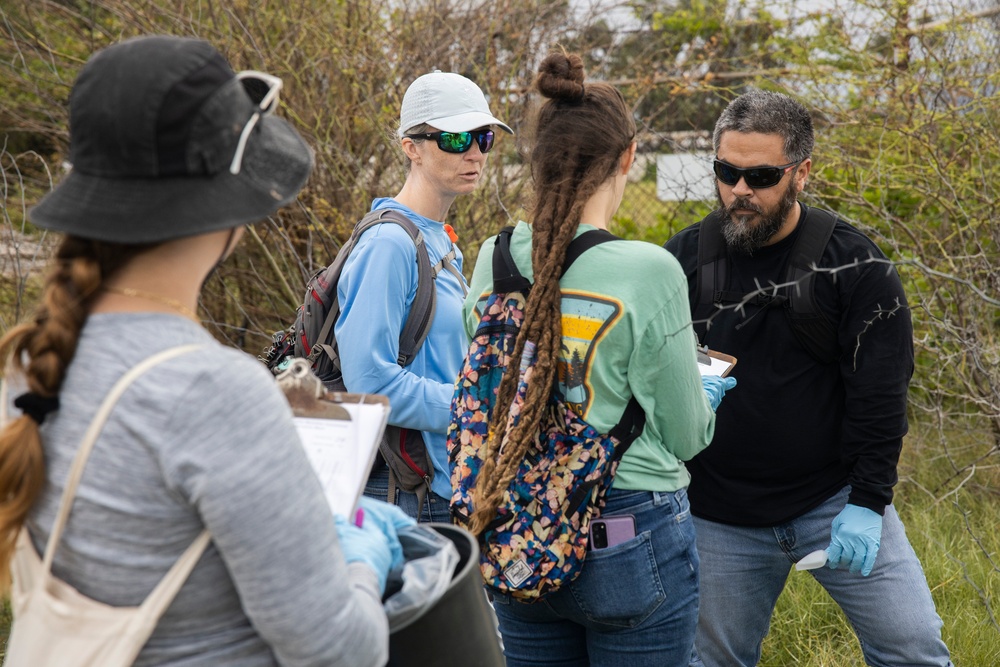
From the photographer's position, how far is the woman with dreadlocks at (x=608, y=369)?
Result: 6.28 ft

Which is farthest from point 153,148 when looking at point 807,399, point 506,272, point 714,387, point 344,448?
point 807,399

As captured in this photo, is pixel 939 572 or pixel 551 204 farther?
pixel 939 572

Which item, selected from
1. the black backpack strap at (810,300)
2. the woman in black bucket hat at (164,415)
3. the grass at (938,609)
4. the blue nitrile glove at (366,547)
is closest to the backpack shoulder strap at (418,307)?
the black backpack strap at (810,300)

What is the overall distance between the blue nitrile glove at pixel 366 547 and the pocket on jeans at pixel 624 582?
64 centimetres

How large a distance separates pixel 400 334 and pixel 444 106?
0.73 m

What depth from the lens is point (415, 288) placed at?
2.55m

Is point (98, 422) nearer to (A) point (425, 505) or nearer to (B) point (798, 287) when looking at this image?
(A) point (425, 505)

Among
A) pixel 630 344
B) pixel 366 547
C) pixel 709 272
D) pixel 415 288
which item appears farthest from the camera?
pixel 709 272

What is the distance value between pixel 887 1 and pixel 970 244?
140 centimetres

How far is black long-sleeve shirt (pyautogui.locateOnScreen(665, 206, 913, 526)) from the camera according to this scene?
244 cm

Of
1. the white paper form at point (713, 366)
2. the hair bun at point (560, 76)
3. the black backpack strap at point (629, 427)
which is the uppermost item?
the hair bun at point (560, 76)

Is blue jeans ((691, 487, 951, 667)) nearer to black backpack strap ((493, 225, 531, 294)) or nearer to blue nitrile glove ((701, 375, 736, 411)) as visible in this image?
blue nitrile glove ((701, 375, 736, 411))

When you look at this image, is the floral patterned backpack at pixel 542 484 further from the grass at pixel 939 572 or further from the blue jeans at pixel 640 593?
the grass at pixel 939 572

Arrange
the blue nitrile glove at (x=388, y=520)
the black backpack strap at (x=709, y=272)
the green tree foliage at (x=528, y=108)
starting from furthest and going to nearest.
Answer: the green tree foliage at (x=528, y=108) → the black backpack strap at (x=709, y=272) → the blue nitrile glove at (x=388, y=520)
